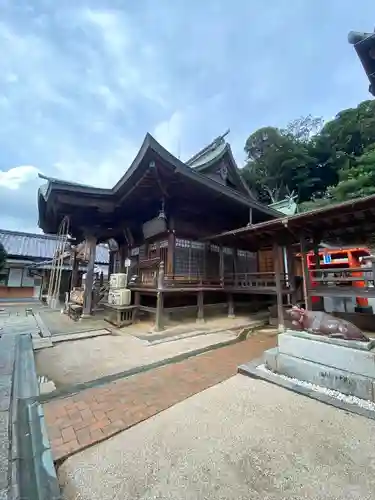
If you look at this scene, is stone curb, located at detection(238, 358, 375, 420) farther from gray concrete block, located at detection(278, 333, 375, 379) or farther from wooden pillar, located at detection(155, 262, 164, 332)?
Result: wooden pillar, located at detection(155, 262, 164, 332)

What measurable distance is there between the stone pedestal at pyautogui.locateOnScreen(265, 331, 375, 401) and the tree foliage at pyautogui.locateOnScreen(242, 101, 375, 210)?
21.0 metres

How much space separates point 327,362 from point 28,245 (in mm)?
28484

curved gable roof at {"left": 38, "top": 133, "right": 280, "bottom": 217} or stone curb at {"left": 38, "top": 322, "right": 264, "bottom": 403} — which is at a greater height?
curved gable roof at {"left": 38, "top": 133, "right": 280, "bottom": 217}

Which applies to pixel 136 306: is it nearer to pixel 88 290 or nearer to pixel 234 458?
pixel 88 290

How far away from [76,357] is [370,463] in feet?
15.6

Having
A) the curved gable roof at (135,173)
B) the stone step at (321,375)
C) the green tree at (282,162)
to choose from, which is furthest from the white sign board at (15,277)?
the green tree at (282,162)

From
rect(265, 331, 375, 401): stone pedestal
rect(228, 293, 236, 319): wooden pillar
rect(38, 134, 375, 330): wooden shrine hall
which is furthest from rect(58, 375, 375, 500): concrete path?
rect(228, 293, 236, 319): wooden pillar

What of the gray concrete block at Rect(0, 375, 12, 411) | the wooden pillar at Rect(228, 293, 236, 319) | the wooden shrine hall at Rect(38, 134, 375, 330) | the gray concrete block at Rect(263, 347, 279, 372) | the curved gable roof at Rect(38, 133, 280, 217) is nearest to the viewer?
the gray concrete block at Rect(0, 375, 12, 411)

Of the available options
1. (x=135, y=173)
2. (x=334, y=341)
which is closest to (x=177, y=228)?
(x=135, y=173)

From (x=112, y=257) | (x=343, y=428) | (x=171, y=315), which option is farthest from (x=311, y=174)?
(x=343, y=428)

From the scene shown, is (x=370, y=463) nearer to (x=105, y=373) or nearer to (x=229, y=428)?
(x=229, y=428)

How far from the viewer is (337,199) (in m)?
16.0

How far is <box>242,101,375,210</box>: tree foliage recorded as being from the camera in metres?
26.5

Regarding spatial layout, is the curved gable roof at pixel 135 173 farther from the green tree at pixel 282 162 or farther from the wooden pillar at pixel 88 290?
the green tree at pixel 282 162
